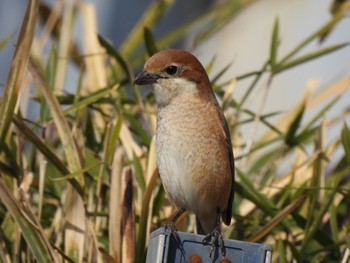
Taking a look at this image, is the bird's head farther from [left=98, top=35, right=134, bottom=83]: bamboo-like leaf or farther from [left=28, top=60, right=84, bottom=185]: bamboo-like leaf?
[left=98, top=35, right=134, bottom=83]: bamboo-like leaf

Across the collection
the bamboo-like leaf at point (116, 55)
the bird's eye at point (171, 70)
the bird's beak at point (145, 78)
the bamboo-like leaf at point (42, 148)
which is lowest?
the bamboo-like leaf at point (42, 148)

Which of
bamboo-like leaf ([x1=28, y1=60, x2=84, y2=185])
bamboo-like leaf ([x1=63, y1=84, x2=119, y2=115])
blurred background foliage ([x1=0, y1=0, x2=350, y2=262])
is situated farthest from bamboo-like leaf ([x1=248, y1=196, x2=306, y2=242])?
bamboo-like leaf ([x1=63, y1=84, x2=119, y2=115])

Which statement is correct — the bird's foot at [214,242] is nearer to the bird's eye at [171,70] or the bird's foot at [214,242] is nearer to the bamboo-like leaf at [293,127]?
the bird's eye at [171,70]

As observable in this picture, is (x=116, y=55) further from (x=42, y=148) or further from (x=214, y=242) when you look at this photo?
(x=214, y=242)

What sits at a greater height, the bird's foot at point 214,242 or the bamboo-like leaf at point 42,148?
the bamboo-like leaf at point 42,148

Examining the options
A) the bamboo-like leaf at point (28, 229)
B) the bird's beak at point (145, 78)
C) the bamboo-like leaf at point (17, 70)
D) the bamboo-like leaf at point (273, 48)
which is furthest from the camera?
the bamboo-like leaf at point (273, 48)

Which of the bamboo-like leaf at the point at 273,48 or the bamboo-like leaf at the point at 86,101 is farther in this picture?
the bamboo-like leaf at the point at 273,48

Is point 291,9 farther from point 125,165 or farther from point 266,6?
point 125,165

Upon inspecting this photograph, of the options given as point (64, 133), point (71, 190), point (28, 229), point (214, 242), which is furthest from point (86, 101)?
point (214, 242)

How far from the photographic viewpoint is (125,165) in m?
3.80

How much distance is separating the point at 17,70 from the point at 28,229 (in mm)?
533

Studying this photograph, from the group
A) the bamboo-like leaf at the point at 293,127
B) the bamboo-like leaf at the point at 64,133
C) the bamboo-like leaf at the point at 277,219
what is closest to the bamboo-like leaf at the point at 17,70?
the bamboo-like leaf at the point at 64,133

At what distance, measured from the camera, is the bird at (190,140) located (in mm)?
3520

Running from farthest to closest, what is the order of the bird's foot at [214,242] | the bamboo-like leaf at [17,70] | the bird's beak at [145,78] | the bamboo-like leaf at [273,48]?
the bamboo-like leaf at [273,48] → the bird's beak at [145,78] → the bamboo-like leaf at [17,70] → the bird's foot at [214,242]
